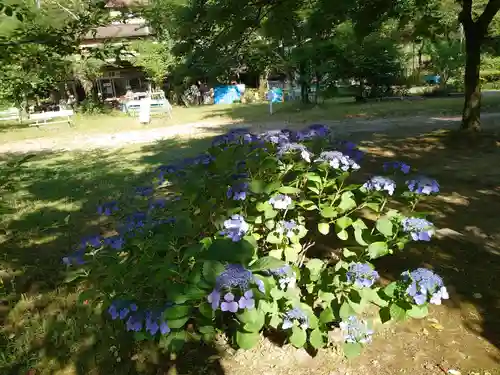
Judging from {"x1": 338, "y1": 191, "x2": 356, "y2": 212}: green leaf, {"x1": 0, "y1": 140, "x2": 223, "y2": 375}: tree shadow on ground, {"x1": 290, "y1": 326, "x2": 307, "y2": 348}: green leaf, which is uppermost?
{"x1": 338, "y1": 191, "x2": 356, "y2": 212}: green leaf

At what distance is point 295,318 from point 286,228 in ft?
1.61

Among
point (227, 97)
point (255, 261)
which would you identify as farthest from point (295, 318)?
point (227, 97)

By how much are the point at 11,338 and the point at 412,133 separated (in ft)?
28.3

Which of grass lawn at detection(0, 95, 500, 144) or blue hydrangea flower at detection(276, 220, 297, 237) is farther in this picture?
grass lawn at detection(0, 95, 500, 144)

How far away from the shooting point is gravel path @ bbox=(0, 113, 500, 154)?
34.1 ft

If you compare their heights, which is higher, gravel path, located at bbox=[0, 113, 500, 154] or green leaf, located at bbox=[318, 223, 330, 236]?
green leaf, located at bbox=[318, 223, 330, 236]

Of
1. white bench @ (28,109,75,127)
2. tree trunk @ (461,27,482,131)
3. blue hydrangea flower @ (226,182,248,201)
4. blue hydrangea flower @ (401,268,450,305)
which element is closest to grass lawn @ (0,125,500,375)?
blue hydrangea flower @ (401,268,450,305)

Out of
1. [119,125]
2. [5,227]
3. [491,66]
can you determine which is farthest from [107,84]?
[5,227]

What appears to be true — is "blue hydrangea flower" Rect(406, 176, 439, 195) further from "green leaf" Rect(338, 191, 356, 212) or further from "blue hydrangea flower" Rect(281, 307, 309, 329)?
"blue hydrangea flower" Rect(281, 307, 309, 329)

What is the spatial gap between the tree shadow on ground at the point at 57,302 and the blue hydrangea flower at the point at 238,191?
3.01ft

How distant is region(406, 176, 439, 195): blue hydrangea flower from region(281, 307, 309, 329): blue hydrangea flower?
90cm

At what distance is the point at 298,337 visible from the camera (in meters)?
2.05

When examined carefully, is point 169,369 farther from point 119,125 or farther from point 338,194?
point 119,125

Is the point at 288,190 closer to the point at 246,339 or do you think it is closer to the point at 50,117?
the point at 246,339
